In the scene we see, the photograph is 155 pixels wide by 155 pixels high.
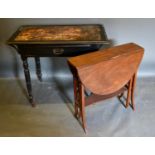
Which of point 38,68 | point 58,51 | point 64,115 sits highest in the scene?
point 58,51

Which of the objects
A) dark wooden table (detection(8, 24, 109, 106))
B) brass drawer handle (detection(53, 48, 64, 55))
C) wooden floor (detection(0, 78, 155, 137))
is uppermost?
dark wooden table (detection(8, 24, 109, 106))

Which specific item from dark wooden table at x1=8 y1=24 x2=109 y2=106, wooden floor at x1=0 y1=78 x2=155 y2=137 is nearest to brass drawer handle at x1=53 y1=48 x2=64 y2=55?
dark wooden table at x1=8 y1=24 x2=109 y2=106

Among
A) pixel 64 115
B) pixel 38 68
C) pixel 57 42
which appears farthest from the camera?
pixel 38 68

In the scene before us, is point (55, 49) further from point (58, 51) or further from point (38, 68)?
point (38, 68)

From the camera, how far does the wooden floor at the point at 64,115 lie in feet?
6.14

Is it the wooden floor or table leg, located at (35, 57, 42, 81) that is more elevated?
table leg, located at (35, 57, 42, 81)

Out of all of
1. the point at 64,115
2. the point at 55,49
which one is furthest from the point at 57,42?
the point at 64,115

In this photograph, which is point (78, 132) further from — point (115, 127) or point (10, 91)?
point (10, 91)

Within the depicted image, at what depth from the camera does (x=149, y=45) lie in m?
2.56

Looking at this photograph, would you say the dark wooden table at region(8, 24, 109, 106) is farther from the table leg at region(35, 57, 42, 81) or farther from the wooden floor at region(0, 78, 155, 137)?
the table leg at region(35, 57, 42, 81)

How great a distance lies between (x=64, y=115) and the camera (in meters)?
2.07

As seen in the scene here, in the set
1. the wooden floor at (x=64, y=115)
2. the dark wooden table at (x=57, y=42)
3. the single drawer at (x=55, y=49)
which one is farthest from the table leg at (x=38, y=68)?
the single drawer at (x=55, y=49)

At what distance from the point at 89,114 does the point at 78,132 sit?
0.28 metres

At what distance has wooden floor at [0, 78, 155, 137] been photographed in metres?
1.87
